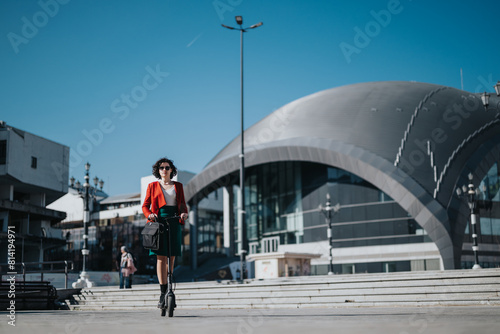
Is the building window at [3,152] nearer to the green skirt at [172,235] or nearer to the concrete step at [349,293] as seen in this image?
the concrete step at [349,293]

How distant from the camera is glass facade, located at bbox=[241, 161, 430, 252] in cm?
4209

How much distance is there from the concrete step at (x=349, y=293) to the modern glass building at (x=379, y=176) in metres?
23.4

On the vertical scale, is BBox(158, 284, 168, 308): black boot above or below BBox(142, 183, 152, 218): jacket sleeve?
below

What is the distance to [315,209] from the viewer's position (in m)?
45.2

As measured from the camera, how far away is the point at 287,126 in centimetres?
4831

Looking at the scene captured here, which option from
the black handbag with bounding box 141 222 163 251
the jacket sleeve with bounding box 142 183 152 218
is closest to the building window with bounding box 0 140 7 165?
the jacket sleeve with bounding box 142 183 152 218

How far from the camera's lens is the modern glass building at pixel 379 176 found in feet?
131

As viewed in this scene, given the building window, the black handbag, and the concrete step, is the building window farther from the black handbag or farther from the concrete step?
the black handbag

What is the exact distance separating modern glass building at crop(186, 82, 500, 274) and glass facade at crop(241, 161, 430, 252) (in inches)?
3.2

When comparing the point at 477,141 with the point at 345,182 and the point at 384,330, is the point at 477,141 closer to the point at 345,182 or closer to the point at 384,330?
the point at 345,182

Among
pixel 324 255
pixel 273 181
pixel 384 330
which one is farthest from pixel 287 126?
pixel 384 330

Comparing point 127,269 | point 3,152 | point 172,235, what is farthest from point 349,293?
point 3,152

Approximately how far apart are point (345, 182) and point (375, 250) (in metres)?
5.86

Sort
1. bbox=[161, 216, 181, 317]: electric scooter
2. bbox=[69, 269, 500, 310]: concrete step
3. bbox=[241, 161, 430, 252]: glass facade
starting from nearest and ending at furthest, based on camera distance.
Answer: bbox=[161, 216, 181, 317]: electric scooter → bbox=[69, 269, 500, 310]: concrete step → bbox=[241, 161, 430, 252]: glass facade
